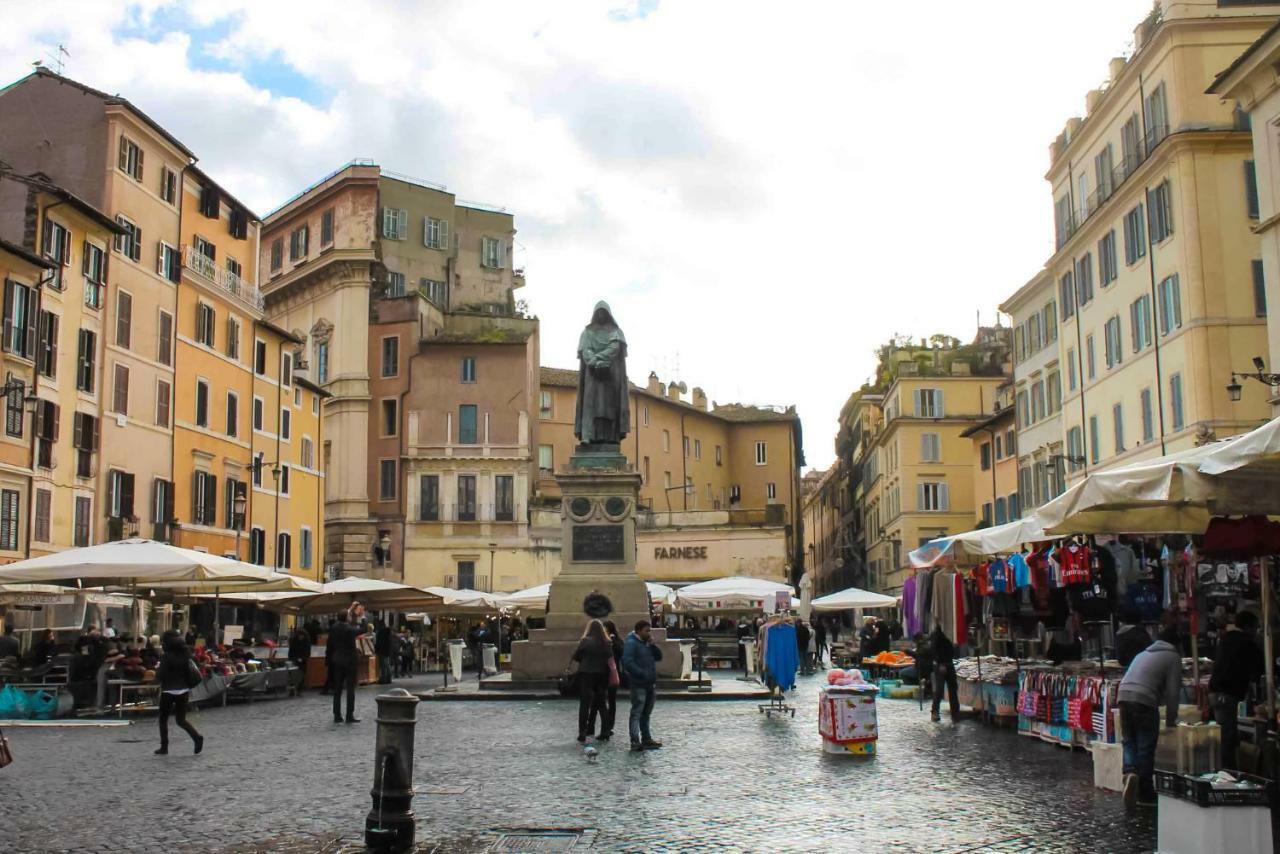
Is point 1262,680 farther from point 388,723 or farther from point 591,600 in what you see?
point 591,600

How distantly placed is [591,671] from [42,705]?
11.0 meters

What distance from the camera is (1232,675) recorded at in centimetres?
1150

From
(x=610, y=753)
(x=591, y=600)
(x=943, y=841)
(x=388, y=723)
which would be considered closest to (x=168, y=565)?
(x=591, y=600)

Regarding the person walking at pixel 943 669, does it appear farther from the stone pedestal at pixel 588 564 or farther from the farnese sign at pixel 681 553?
the farnese sign at pixel 681 553

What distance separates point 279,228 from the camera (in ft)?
216

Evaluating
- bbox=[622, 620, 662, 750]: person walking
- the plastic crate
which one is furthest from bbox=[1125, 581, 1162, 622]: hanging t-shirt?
the plastic crate

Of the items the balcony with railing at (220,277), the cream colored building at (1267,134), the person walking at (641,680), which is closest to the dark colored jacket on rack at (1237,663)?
the person walking at (641,680)

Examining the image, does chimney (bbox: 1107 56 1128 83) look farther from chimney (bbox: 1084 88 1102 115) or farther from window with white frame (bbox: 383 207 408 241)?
window with white frame (bbox: 383 207 408 241)

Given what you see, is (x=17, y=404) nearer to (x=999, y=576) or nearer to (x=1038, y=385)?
(x=999, y=576)

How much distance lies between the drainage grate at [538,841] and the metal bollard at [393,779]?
65 centimetres

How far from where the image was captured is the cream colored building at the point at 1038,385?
45.6 meters

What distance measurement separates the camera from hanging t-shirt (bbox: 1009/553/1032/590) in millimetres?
17698

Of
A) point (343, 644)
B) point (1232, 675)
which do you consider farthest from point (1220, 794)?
point (343, 644)

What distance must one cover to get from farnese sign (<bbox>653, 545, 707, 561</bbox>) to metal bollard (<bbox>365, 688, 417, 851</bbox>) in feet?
174
